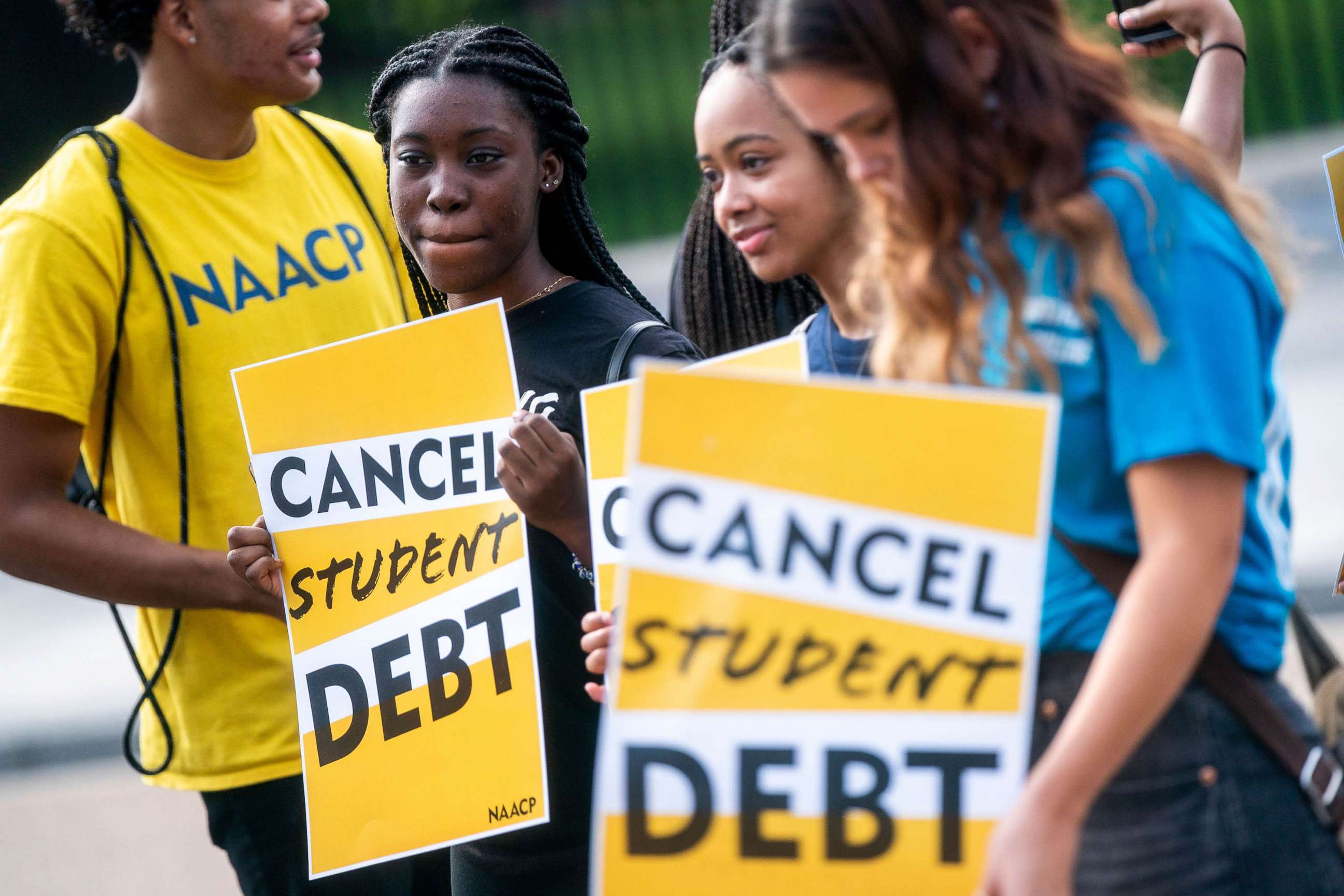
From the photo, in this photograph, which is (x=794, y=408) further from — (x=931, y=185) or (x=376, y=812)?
(x=376, y=812)

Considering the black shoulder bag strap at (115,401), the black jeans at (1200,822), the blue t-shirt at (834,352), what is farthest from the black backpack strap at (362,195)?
the black jeans at (1200,822)

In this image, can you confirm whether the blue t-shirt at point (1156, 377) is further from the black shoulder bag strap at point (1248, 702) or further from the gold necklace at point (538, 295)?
the gold necklace at point (538, 295)

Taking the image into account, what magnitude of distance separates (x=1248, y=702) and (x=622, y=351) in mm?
1075

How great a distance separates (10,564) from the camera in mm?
2637

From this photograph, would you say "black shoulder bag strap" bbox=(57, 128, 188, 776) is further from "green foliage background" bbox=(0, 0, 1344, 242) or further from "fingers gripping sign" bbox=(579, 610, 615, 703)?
"green foliage background" bbox=(0, 0, 1344, 242)

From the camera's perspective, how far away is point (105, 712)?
20.4ft

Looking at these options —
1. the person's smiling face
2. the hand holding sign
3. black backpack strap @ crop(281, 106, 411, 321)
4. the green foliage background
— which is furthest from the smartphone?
the green foliage background

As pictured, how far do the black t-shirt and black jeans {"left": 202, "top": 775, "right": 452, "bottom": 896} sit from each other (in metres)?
0.41

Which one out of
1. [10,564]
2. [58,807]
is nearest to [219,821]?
[10,564]

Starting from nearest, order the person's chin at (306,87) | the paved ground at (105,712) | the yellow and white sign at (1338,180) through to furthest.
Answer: the yellow and white sign at (1338,180), the person's chin at (306,87), the paved ground at (105,712)

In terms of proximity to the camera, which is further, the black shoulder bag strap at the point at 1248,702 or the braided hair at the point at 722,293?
the braided hair at the point at 722,293

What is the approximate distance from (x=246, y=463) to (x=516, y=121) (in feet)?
2.53

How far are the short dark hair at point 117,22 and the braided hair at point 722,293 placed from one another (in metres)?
1.03

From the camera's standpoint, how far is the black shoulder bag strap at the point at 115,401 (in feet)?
8.71
